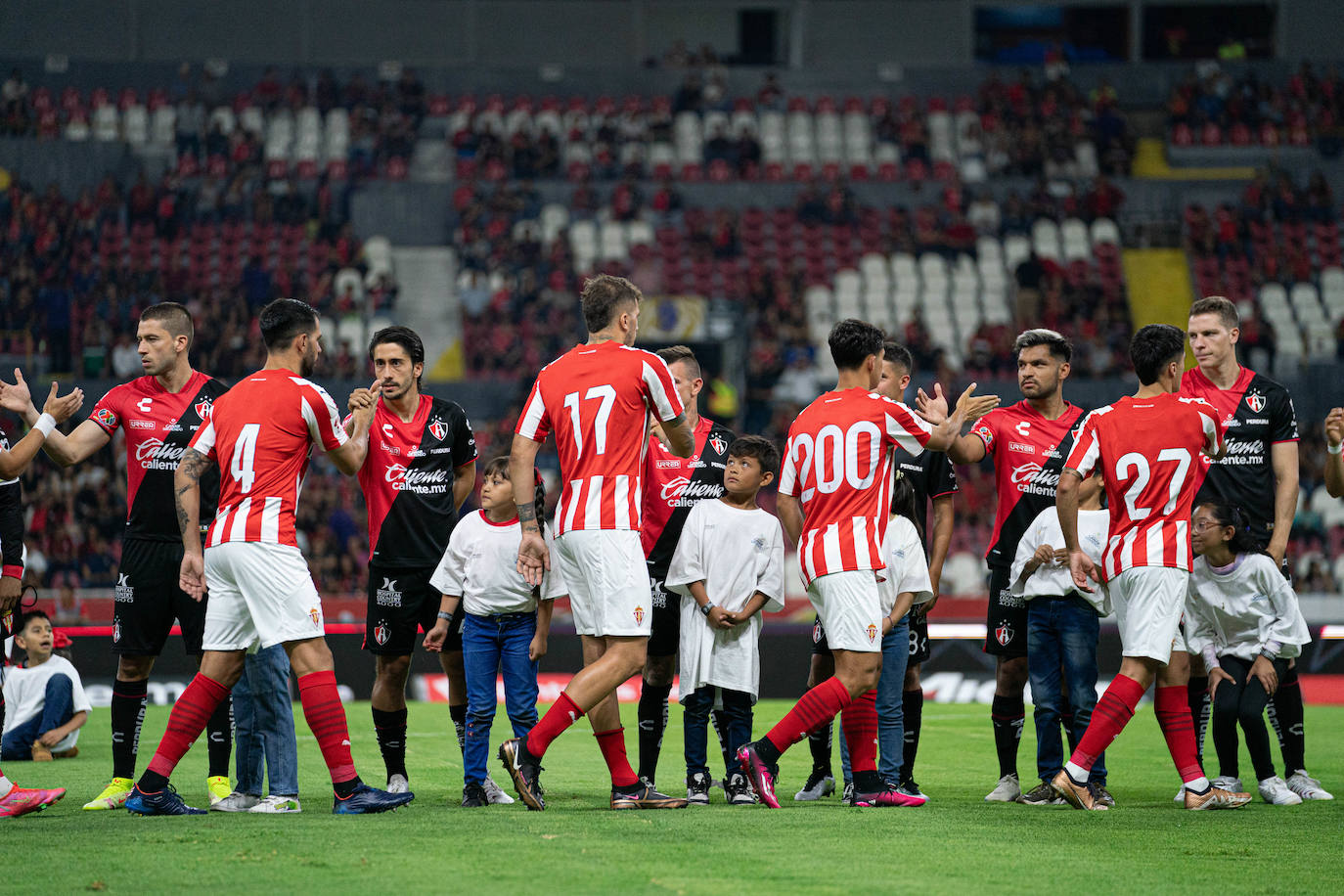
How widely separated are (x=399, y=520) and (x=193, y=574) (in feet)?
3.68

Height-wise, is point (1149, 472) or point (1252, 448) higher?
point (1252, 448)

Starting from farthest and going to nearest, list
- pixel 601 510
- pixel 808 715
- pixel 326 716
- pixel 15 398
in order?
pixel 808 715 → pixel 601 510 → pixel 15 398 → pixel 326 716

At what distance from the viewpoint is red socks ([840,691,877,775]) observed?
6941mm

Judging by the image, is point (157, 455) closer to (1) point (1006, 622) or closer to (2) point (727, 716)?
(2) point (727, 716)

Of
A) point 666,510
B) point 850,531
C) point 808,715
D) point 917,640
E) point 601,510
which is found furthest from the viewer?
point 666,510

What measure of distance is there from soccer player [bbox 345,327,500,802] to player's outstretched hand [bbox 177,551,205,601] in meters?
0.92

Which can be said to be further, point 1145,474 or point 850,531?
point 1145,474

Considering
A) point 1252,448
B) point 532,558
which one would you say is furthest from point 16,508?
point 1252,448

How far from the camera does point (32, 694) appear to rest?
32.8 ft

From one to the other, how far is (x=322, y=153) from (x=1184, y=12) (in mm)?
20324

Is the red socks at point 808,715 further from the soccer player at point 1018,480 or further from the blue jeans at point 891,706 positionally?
the soccer player at point 1018,480

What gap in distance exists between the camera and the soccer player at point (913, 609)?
7.46 metres

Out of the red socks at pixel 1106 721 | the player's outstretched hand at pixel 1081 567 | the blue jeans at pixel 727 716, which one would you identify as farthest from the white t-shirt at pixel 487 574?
the red socks at pixel 1106 721

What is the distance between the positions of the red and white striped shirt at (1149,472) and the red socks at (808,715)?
157cm
